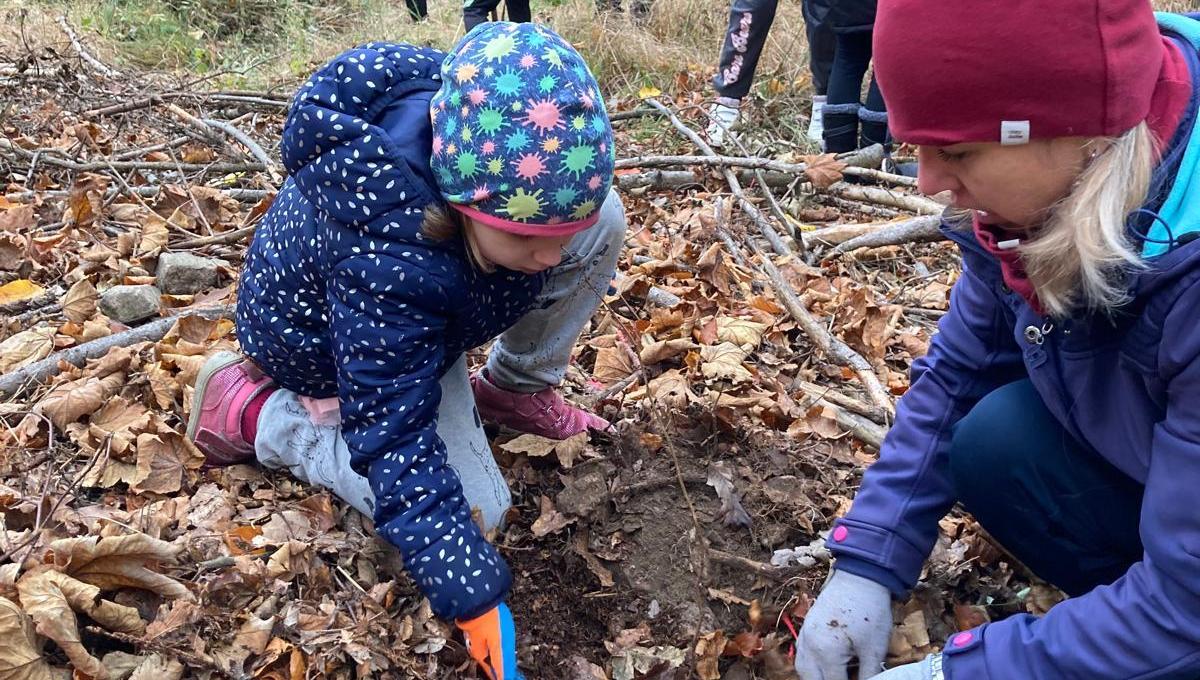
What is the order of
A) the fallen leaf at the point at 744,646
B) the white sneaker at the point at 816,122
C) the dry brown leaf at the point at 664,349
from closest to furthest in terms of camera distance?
the fallen leaf at the point at 744,646 → the dry brown leaf at the point at 664,349 → the white sneaker at the point at 816,122

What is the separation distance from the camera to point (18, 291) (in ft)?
9.29

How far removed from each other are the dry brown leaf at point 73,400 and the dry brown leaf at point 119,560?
1.91 feet

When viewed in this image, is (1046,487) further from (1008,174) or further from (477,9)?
(477,9)

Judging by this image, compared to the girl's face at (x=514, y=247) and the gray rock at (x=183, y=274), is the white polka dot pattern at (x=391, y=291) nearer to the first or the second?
the girl's face at (x=514, y=247)

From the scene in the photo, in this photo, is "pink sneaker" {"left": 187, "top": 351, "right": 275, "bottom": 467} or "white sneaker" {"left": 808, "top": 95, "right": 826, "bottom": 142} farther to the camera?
"white sneaker" {"left": 808, "top": 95, "right": 826, "bottom": 142}

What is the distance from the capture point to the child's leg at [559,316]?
7.63 feet

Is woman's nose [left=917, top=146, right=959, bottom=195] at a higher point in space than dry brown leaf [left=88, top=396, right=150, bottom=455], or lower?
higher

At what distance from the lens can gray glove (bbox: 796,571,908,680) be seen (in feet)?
5.53

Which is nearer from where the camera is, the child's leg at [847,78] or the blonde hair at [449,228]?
the blonde hair at [449,228]

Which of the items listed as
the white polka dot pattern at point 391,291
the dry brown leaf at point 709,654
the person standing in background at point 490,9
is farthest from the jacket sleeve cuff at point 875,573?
the person standing in background at point 490,9

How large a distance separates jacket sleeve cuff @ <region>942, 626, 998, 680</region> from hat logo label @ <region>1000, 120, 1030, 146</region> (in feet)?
2.43

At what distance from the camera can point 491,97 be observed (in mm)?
1602

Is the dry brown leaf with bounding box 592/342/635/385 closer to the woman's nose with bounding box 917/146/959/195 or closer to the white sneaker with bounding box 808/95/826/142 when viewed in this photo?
the woman's nose with bounding box 917/146/959/195

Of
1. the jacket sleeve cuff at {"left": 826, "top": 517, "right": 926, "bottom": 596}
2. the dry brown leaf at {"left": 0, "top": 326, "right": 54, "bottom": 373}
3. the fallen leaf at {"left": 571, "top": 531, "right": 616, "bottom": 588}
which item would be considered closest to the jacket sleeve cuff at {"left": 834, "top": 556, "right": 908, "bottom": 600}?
the jacket sleeve cuff at {"left": 826, "top": 517, "right": 926, "bottom": 596}
